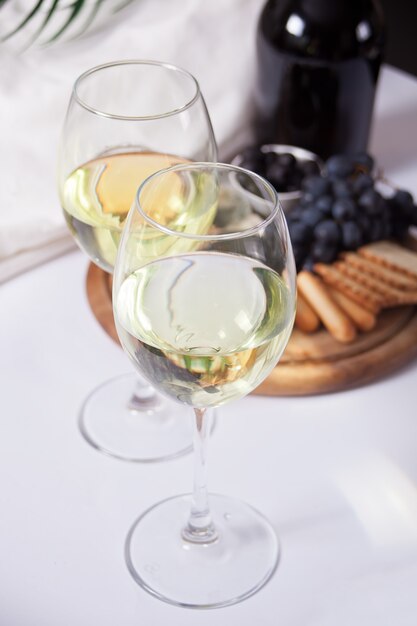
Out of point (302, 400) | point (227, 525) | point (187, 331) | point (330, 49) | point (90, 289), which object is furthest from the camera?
point (330, 49)

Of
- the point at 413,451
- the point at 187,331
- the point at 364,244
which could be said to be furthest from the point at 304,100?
the point at 187,331

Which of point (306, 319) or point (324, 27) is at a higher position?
point (324, 27)

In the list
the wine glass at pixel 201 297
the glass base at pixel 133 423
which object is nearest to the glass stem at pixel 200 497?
the wine glass at pixel 201 297

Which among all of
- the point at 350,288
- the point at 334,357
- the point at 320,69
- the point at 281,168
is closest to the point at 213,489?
the point at 334,357

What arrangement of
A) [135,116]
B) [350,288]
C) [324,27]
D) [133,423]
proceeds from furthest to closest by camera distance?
[324,27], [350,288], [133,423], [135,116]

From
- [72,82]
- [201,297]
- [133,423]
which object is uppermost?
[201,297]

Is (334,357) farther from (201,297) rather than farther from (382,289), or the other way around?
(201,297)

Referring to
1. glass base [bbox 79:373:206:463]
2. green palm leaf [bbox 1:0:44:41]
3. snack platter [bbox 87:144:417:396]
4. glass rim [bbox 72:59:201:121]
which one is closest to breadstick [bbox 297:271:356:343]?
snack platter [bbox 87:144:417:396]

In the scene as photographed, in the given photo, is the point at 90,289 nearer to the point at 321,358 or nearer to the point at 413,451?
the point at 321,358
